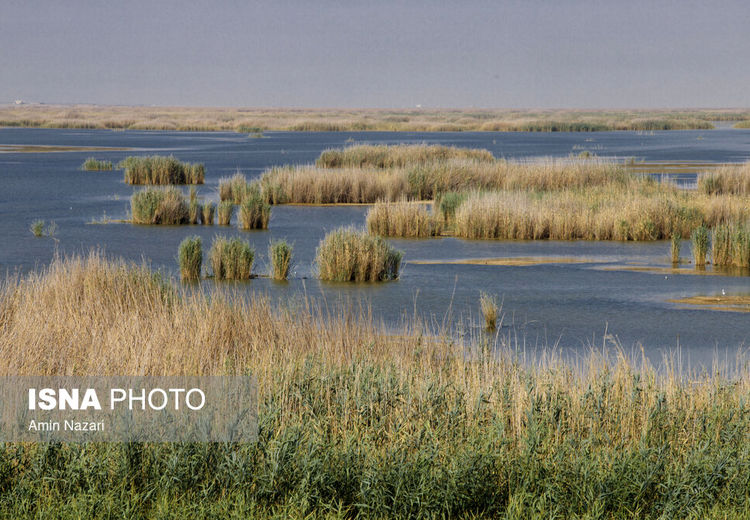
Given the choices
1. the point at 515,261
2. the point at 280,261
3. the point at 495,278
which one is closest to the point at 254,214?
the point at 515,261

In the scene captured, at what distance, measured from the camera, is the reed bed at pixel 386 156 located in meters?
40.6

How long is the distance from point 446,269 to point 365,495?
41.1 feet

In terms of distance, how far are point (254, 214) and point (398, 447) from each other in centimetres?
1831

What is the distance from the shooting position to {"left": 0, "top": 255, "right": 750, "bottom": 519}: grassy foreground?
621 centimetres

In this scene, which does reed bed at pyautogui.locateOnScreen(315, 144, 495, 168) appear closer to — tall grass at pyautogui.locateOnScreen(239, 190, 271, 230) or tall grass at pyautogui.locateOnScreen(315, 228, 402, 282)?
tall grass at pyautogui.locateOnScreen(239, 190, 271, 230)

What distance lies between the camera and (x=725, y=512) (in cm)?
617

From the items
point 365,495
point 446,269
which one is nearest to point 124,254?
point 446,269

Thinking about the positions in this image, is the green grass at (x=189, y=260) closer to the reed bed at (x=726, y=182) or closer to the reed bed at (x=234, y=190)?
the reed bed at (x=234, y=190)

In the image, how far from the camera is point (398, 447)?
22.4 feet

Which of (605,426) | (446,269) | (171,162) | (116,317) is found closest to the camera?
(605,426)

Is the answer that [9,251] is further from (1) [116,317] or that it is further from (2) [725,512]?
(2) [725,512]

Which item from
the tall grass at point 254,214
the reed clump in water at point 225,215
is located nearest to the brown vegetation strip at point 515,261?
the tall grass at point 254,214

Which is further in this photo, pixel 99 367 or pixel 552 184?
pixel 552 184

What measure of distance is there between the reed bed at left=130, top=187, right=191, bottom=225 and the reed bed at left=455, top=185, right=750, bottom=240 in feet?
25.0
